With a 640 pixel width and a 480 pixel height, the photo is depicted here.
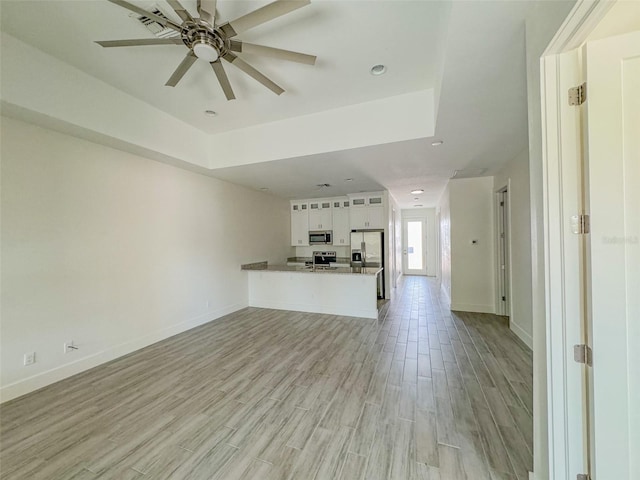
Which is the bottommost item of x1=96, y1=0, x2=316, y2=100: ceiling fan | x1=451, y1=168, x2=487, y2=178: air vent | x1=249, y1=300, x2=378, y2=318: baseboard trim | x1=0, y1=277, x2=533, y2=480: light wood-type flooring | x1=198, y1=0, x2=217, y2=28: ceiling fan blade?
x1=0, y1=277, x2=533, y2=480: light wood-type flooring

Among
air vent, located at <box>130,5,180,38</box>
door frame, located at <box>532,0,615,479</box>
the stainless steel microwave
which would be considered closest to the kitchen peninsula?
the stainless steel microwave

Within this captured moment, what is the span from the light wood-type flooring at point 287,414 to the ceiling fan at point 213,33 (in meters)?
2.83

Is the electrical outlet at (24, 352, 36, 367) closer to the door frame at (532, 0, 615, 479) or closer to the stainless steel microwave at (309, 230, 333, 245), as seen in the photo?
the door frame at (532, 0, 615, 479)

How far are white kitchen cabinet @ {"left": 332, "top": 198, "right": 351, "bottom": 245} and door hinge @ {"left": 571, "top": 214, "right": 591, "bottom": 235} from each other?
5542mm

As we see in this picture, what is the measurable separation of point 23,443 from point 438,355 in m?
3.92

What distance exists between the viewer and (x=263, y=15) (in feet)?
5.00

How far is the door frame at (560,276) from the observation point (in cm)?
117

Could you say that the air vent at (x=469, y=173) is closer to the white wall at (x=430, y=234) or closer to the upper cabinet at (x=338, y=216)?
the upper cabinet at (x=338, y=216)

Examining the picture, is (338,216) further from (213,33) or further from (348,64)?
(213,33)

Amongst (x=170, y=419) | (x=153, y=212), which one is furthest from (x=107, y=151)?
(x=170, y=419)

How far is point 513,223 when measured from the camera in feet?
12.6

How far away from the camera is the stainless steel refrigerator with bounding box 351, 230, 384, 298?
6.18 m

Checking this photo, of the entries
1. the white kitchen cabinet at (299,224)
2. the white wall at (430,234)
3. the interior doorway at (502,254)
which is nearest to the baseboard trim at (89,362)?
the white kitchen cabinet at (299,224)

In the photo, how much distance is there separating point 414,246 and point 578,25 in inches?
373
